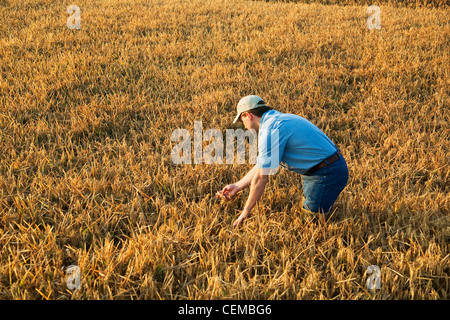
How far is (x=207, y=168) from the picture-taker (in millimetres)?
3379

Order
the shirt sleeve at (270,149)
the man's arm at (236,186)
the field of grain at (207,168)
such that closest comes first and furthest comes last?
the field of grain at (207,168) < the shirt sleeve at (270,149) < the man's arm at (236,186)

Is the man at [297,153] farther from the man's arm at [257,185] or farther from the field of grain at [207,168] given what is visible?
the field of grain at [207,168]

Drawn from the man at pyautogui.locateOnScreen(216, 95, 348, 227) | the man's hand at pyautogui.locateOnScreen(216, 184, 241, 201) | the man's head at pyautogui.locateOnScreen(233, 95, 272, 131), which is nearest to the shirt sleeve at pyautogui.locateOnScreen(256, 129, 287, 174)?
the man at pyautogui.locateOnScreen(216, 95, 348, 227)

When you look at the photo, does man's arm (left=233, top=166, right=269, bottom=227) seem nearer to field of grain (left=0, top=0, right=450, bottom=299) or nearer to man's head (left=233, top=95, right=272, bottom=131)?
field of grain (left=0, top=0, right=450, bottom=299)

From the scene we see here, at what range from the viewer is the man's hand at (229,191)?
2.67 metres

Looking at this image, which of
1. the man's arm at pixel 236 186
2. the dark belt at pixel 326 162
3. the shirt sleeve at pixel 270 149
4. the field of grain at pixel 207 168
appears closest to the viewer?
the field of grain at pixel 207 168

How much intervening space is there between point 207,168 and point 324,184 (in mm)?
1306

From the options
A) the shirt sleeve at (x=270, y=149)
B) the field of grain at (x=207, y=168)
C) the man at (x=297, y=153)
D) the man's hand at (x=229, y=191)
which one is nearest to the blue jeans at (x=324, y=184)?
the man at (x=297, y=153)

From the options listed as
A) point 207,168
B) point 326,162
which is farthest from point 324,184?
point 207,168

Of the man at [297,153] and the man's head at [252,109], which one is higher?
the man's head at [252,109]

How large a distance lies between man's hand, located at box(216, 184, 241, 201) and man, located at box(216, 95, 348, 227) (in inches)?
5.1

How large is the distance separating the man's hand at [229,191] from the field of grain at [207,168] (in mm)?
111

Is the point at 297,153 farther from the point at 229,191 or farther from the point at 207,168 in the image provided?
the point at 207,168

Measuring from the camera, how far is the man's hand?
2674mm
